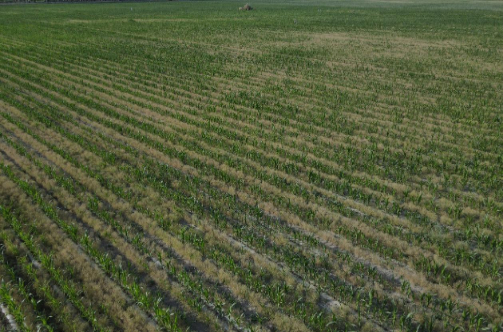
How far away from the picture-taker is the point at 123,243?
29.4 feet

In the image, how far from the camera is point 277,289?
748 centimetres

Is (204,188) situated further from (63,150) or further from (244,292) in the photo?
(63,150)

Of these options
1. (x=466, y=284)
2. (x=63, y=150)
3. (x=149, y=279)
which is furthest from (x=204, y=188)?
(x=466, y=284)

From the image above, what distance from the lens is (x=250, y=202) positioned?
10766 millimetres

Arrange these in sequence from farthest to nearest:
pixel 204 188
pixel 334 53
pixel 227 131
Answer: pixel 334 53
pixel 227 131
pixel 204 188

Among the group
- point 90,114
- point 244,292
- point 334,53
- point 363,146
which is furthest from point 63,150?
point 334,53

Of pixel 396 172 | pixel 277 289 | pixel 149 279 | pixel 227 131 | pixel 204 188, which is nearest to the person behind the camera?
pixel 277 289

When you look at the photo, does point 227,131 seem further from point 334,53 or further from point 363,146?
point 334,53

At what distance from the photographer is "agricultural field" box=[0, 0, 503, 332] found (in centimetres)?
730

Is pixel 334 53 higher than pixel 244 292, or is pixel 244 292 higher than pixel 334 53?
pixel 334 53

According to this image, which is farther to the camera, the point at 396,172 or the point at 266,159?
the point at 266,159

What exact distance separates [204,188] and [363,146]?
606cm

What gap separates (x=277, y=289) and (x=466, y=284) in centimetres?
362

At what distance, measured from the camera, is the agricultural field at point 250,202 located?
7301 millimetres
